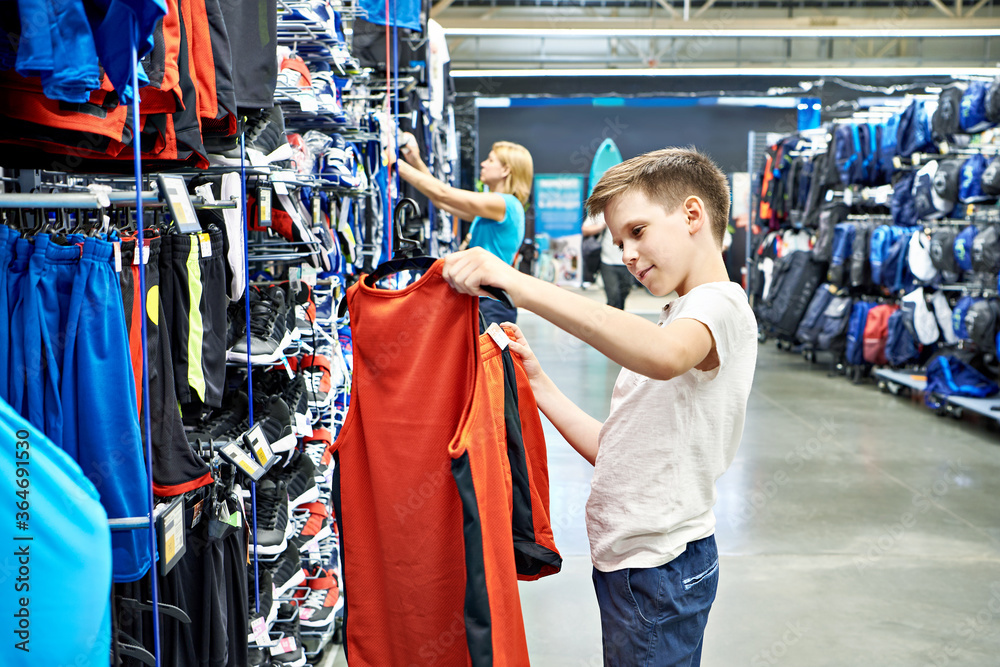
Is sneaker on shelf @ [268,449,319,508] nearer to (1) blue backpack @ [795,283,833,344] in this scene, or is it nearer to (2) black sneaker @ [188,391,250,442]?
(2) black sneaker @ [188,391,250,442]

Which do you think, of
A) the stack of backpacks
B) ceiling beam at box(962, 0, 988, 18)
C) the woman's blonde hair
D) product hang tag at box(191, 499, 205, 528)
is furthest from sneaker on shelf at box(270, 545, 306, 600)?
ceiling beam at box(962, 0, 988, 18)

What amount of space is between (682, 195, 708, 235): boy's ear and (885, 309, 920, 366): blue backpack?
22.1ft

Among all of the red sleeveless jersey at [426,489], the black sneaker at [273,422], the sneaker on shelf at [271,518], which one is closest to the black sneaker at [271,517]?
the sneaker on shelf at [271,518]

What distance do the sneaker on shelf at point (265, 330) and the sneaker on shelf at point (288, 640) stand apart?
75 cm

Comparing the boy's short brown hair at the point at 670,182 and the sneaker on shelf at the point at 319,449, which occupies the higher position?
the boy's short brown hair at the point at 670,182

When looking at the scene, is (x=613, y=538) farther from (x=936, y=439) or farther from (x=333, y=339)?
(x=936, y=439)

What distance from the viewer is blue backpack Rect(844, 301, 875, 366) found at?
Result: 789 centimetres

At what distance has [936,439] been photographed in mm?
5715

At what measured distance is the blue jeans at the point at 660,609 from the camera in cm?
135

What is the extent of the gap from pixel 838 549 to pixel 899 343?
4.30 meters

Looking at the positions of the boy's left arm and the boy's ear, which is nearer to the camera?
the boy's left arm

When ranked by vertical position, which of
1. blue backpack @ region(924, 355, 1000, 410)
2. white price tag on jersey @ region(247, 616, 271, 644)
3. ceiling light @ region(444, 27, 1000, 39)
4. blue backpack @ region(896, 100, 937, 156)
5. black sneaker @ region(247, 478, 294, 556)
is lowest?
blue backpack @ region(924, 355, 1000, 410)

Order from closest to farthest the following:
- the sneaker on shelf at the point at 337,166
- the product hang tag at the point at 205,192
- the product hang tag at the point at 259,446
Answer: the product hang tag at the point at 205,192 → the product hang tag at the point at 259,446 → the sneaker on shelf at the point at 337,166

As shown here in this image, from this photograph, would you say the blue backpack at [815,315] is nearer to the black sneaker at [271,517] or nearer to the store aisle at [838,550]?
the store aisle at [838,550]
